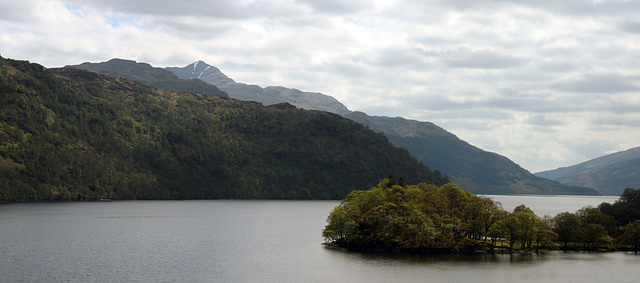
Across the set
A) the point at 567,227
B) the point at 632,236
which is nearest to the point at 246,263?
the point at 567,227

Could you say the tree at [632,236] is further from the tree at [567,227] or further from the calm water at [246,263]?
the tree at [567,227]

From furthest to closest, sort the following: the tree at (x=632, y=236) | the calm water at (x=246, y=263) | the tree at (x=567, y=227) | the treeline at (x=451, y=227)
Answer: the tree at (x=567, y=227)
the tree at (x=632, y=236)
the treeline at (x=451, y=227)
the calm water at (x=246, y=263)

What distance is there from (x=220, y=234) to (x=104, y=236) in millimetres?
34541

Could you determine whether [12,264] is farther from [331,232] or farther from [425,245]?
[425,245]

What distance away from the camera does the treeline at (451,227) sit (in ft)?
443

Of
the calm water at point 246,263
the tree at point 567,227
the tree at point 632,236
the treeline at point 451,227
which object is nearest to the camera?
the calm water at point 246,263

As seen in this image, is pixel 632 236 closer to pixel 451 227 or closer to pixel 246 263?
pixel 451 227

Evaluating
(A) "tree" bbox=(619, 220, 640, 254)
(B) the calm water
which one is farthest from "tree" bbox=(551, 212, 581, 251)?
(A) "tree" bbox=(619, 220, 640, 254)

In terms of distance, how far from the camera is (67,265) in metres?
112

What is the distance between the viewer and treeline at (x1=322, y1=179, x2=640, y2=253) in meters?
135

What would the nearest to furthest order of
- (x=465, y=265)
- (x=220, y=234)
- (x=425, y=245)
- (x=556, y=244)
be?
(x=465, y=265) → (x=425, y=245) → (x=556, y=244) → (x=220, y=234)

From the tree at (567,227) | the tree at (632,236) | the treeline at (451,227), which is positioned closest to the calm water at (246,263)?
the treeline at (451,227)

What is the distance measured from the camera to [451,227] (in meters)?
135

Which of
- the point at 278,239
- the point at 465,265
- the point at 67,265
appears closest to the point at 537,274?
the point at 465,265
